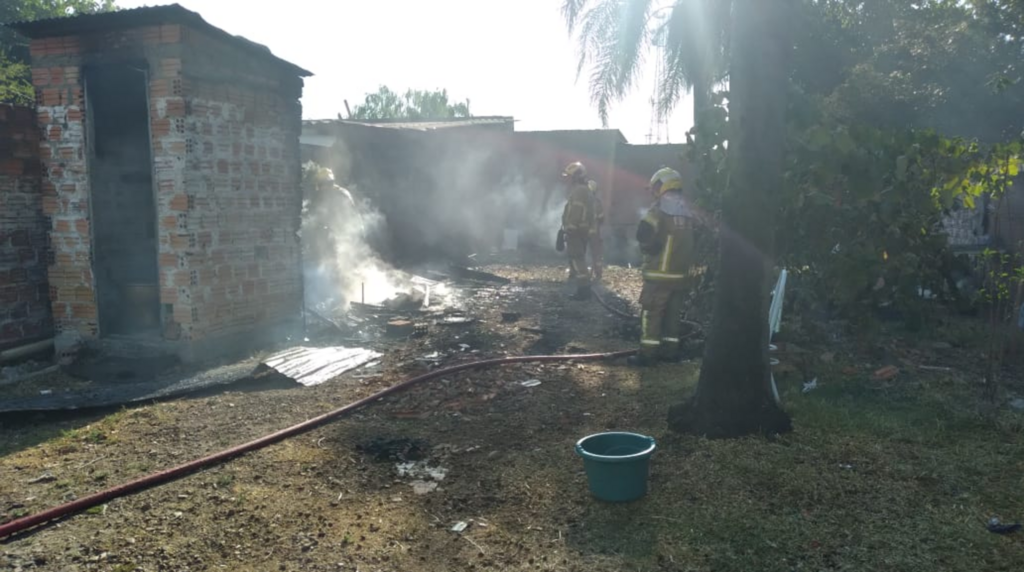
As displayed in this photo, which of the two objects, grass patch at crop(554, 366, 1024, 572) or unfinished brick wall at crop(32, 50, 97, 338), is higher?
unfinished brick wall at crop(32, 50, 97, 338)

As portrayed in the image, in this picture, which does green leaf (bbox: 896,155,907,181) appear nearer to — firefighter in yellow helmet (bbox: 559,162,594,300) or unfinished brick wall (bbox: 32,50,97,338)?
firefighter in yellow helmet (bbox: 559,162,594,300)

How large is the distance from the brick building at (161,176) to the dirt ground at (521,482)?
178 cm

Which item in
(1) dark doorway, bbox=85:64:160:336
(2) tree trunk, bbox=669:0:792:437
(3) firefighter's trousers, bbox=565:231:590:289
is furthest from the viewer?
(3) firefighter's trousers, bbox=565:231:590:289

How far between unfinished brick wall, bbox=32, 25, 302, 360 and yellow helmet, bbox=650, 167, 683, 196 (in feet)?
16.0

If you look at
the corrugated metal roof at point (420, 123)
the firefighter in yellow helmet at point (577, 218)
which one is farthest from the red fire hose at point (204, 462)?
the corrugated metal roof at point (420, 123)

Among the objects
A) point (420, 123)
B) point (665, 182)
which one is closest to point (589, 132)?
point (420, 123)

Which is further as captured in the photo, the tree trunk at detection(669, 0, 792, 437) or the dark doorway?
the dark doorway

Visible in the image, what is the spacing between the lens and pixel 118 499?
14.1 feet

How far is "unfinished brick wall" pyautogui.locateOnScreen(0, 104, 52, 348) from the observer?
7566 mm

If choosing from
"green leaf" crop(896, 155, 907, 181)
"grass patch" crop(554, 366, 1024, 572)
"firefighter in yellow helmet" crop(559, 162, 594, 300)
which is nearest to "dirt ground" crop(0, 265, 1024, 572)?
"grass patch" crop(554, 366, 1024, 572)

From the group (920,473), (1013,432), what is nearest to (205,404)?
(920,473)

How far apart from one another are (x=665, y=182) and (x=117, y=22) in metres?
6.22

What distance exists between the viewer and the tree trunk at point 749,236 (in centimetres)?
492

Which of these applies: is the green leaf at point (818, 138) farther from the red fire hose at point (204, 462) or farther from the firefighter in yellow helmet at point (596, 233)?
the firefighter in yellow helmet at point (596, 233)
